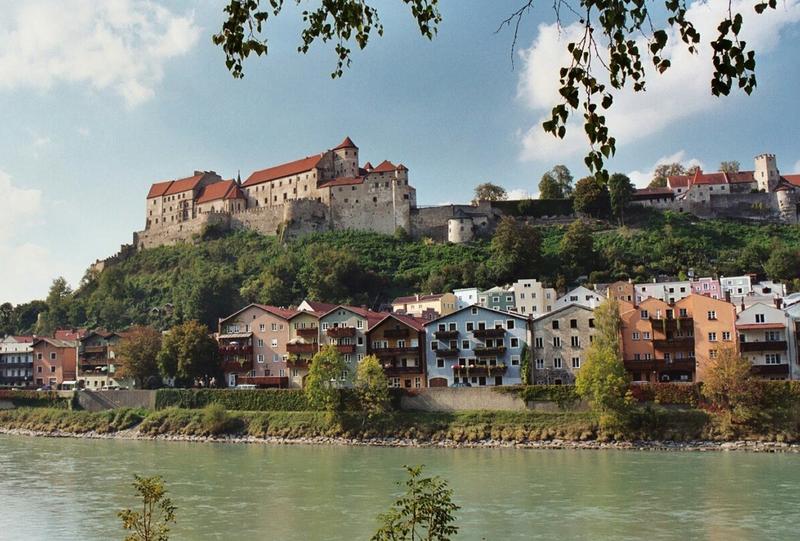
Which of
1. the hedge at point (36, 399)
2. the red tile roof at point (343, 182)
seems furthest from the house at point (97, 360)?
the red tile roof at point (343, 182)

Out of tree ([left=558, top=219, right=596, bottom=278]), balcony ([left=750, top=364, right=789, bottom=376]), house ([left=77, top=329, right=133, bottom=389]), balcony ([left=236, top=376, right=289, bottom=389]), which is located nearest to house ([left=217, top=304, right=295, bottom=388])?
balcony ([left=236, top=376, right=289, bottom=389])

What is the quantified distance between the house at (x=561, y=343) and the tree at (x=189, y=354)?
21.7m

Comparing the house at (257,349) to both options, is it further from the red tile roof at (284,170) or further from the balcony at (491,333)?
the red tile roof at (284,170)

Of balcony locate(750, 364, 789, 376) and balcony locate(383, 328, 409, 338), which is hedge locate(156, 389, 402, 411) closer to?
balcony locate(383, 328, 409, 338)

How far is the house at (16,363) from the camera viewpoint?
228 feet

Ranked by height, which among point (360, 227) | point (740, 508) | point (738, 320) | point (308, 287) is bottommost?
point (740, 508)

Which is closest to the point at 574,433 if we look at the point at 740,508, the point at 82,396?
the point at 740,508

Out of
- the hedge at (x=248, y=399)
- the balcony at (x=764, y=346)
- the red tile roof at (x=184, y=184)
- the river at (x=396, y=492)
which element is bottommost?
the river at (x=396, y=492)

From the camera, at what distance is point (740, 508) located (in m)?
23.7

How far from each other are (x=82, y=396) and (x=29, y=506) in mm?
31228

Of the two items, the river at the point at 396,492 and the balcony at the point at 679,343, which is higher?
the balcony at the point at 679,343

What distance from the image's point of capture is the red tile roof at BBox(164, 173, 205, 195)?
105 meters

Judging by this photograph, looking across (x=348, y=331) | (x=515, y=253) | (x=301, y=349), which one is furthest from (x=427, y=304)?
(x=301, y=349)

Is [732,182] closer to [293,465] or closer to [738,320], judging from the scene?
[738,320]
